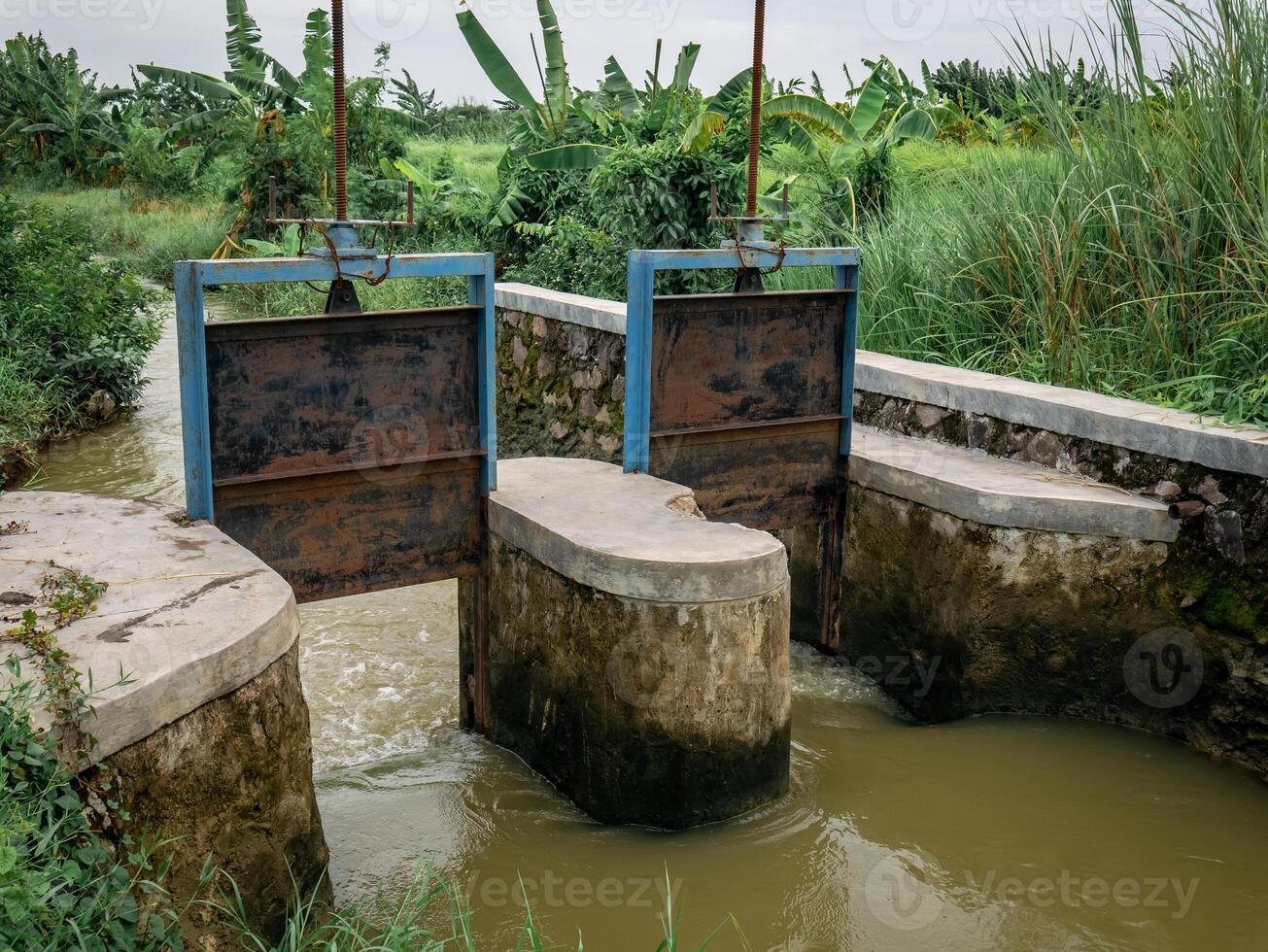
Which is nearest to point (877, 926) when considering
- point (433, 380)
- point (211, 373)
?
point (433, 380)

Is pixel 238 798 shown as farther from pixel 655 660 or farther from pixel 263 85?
pixel 263 85

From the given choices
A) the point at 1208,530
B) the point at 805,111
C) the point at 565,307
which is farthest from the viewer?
the point at 805,111

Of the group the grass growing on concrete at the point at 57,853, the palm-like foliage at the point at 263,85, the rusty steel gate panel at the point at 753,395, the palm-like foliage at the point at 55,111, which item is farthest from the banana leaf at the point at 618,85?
the palm-like foliage at the point at 55,111

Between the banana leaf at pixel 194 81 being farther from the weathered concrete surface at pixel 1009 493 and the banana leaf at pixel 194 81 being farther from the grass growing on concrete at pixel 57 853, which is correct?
the grass growing on concrete at pixel 57 853

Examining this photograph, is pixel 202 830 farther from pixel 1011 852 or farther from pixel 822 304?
pixel 822 304

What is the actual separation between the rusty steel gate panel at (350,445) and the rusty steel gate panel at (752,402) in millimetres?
982

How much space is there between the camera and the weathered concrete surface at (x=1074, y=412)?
4891 millimetres

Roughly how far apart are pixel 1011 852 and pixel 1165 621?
54.8 inches

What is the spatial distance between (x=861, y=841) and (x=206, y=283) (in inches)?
117

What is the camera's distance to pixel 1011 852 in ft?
13.8

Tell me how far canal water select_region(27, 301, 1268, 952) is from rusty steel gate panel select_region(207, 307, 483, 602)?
0.86 meters

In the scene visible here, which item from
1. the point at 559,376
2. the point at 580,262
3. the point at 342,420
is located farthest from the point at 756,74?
the point at 580,262

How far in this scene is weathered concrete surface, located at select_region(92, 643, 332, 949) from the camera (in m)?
3.13

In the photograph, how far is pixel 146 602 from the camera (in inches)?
143
